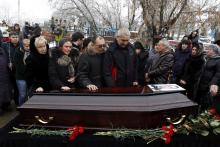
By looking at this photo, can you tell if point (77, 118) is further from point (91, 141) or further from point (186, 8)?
point (186, 8)

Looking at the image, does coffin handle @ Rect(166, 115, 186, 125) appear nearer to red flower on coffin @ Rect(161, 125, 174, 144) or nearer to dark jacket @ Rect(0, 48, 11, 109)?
red flower on coffin @ Rect(161, 125, 174, 144)

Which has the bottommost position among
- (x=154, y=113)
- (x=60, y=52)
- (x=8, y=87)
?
(x=8, y=87)

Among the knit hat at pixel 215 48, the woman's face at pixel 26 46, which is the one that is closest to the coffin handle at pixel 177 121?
the knit hat at pixel 215 48

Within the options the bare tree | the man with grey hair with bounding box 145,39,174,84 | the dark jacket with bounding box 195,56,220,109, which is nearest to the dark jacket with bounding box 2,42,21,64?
the man with grey hair with bounding box 145,39,174,84

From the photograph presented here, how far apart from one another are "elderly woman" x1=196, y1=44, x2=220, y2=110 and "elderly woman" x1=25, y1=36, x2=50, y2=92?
1769 mm

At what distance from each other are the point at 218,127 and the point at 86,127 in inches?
41.7

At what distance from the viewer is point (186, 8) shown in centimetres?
1024

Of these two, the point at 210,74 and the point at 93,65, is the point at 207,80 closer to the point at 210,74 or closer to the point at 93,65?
the point at 210,74

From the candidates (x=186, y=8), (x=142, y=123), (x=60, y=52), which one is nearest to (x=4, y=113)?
(x=60, y=52)

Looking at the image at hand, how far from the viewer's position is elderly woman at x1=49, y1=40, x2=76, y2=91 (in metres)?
3.38

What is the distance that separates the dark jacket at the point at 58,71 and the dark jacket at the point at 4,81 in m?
1.98

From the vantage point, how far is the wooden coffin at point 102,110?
8.40 ft

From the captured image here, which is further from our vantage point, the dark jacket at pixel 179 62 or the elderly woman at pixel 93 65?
the dark jacket at pixel 179 62

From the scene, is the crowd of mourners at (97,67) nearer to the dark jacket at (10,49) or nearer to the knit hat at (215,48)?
the knit hat at (215,48)
